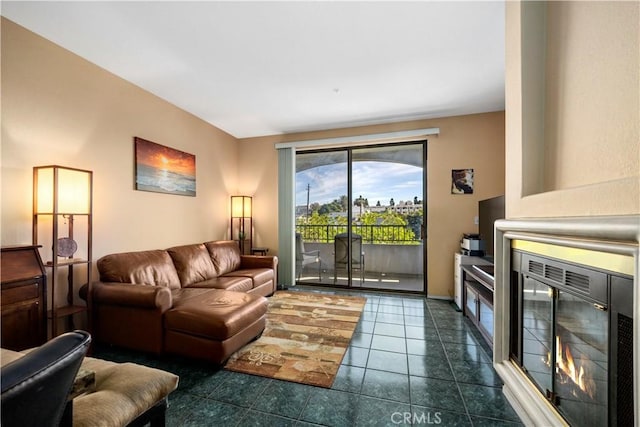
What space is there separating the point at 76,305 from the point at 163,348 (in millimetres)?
948

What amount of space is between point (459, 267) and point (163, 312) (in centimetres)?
350

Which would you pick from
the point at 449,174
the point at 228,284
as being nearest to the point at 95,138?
the point at 228,284

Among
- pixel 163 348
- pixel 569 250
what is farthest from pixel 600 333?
pixel 163 348

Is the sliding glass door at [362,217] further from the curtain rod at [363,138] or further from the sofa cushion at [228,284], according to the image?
the sofa cushion at [228,284]

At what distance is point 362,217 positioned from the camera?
4750mm

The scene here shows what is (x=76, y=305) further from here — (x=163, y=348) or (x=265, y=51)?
(x=265, y=51)

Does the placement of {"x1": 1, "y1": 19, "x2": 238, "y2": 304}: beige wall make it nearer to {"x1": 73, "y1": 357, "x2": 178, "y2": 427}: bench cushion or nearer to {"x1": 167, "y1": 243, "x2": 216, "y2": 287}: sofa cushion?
{"x1": 167, "y1": 243, "x2": 216, "y2": 287}: sofa cushion

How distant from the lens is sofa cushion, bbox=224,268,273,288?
11.6 ft

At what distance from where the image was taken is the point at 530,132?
1585 millimetres

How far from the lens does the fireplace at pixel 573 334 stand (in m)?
0.97

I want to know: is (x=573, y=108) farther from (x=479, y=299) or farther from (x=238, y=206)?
(x=238, y=206)

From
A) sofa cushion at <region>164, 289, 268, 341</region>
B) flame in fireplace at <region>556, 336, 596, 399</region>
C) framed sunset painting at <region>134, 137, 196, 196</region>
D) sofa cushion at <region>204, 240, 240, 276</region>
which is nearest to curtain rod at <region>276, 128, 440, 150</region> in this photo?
framed sunset painting at <region>134, 137, 196, 196</region>

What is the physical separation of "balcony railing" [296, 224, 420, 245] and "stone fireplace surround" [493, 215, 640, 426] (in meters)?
2.80

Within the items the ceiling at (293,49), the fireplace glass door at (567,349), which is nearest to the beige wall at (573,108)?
the fireplace glass door at (567,349)
